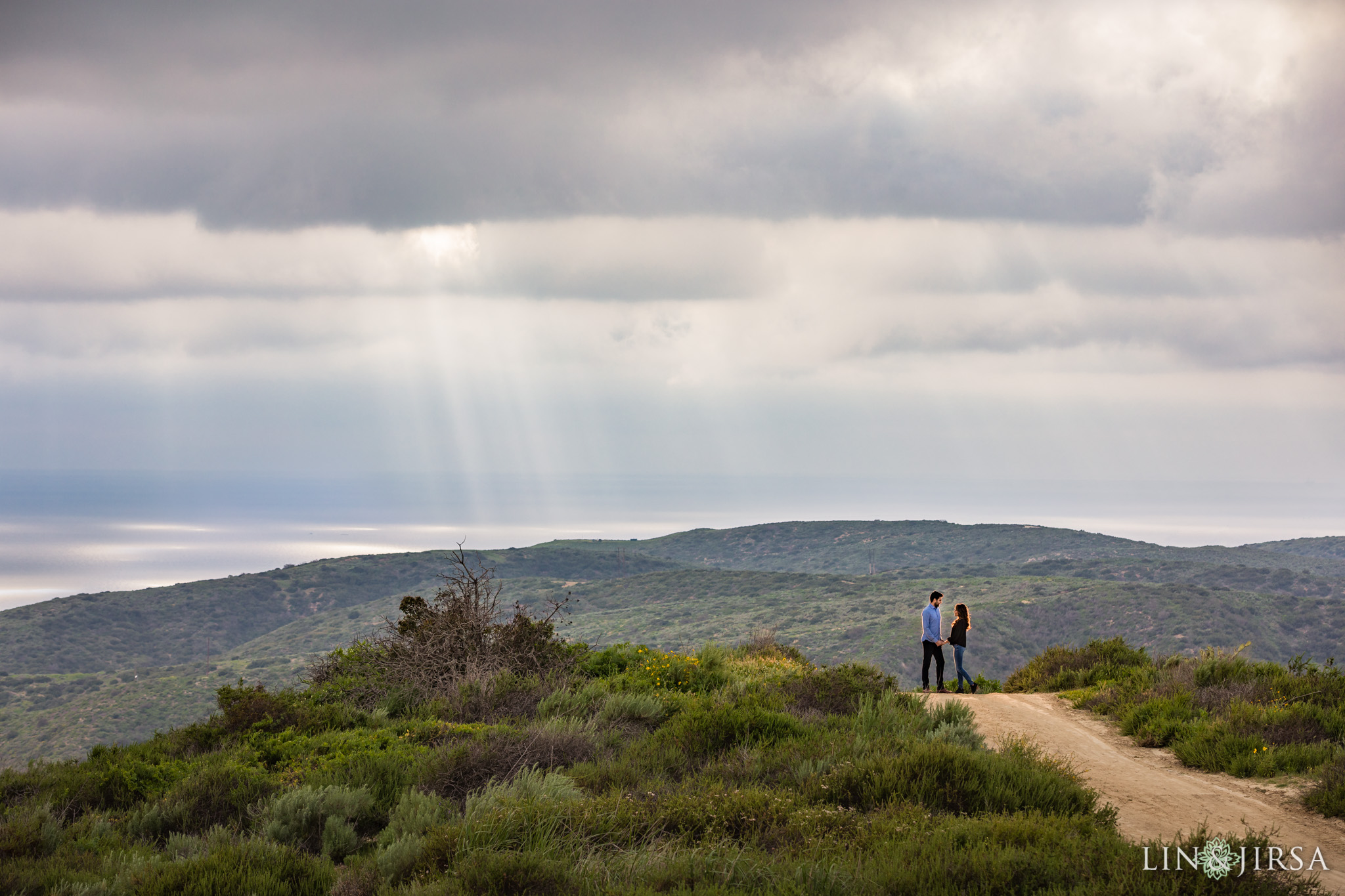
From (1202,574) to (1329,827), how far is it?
401ft

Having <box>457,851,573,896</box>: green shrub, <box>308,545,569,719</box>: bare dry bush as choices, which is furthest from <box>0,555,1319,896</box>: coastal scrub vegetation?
<box>308,545,569,719</box>: bare dry bush

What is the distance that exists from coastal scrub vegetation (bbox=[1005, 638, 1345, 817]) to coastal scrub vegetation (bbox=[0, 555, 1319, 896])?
2.30 meters

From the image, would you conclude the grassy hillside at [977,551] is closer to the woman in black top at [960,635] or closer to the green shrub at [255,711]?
the woman in black top at [960,635]

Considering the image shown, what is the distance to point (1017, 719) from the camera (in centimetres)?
1289

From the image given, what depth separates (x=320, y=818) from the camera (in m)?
7.92

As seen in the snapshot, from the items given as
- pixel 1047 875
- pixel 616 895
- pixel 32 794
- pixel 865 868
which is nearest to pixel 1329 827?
pixel 1047 875

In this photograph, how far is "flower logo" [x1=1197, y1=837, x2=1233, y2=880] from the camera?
5.22m

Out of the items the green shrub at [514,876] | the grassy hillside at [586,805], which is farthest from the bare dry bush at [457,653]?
the green shrub at [514,876]

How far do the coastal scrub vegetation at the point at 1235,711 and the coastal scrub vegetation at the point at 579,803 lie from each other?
2.30 m

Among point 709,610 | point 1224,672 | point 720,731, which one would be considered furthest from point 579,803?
point 709,610

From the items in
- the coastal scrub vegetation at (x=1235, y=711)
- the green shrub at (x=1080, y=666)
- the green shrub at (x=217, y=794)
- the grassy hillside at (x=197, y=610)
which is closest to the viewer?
the green shrub at (x=217, y=794)

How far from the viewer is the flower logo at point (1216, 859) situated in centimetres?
522

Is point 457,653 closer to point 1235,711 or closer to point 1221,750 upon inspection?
point 1221,750

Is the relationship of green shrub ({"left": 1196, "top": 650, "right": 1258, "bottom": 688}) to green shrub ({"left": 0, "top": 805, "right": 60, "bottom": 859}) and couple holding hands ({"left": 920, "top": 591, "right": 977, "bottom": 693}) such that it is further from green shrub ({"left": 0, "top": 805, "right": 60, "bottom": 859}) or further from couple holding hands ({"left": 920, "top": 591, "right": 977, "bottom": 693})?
green shrub ({"left": 0, "top": 805, "right": 60, "bottom": 859})
